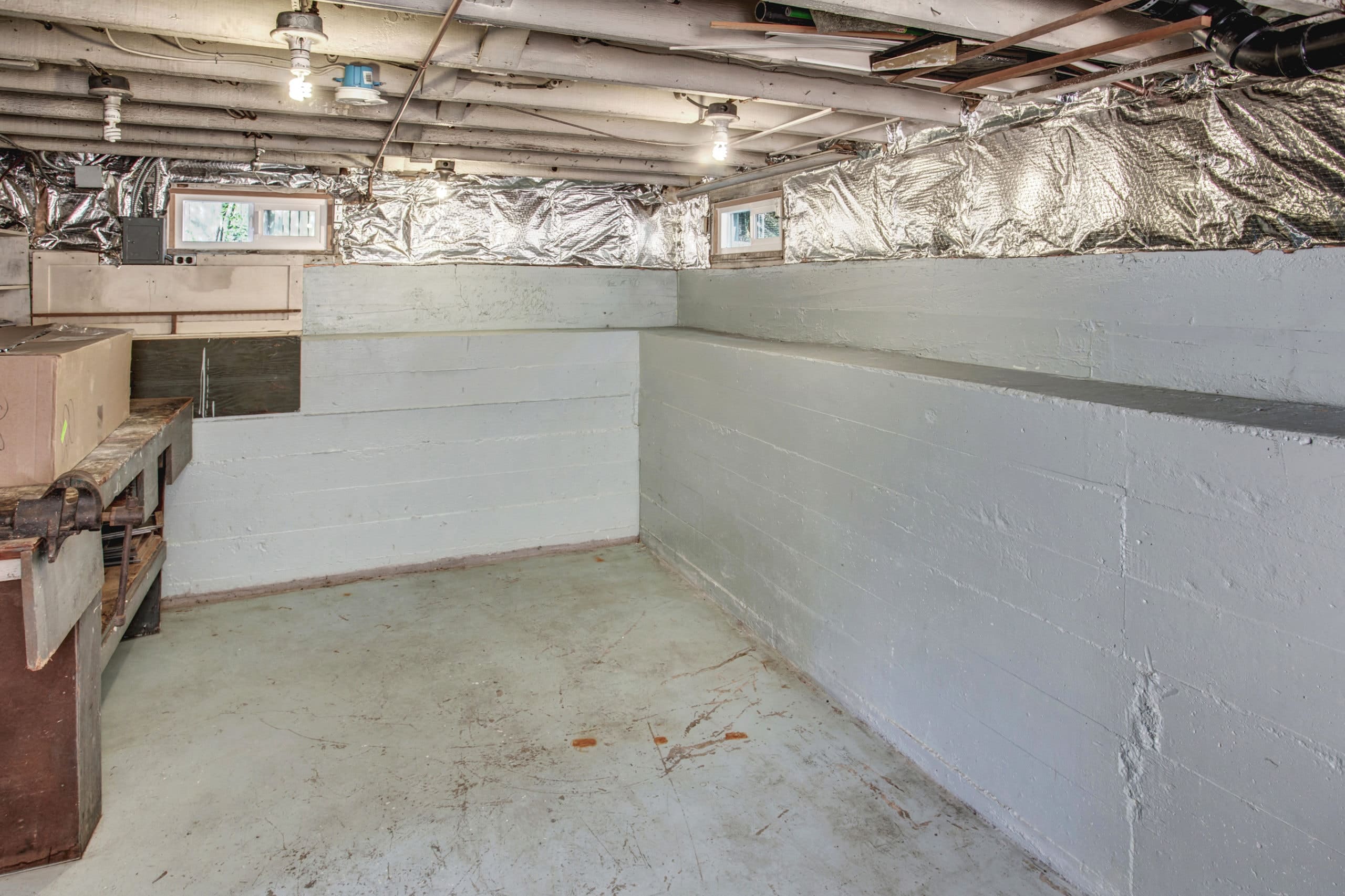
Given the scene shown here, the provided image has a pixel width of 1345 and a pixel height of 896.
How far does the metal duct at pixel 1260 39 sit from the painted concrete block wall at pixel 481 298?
3.25 metres

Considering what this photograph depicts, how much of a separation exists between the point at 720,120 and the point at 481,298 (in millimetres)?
2104

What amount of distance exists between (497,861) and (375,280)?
3004 mm

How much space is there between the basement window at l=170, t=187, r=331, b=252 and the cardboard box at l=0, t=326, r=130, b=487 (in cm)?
151

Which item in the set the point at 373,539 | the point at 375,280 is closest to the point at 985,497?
the point at 373,539

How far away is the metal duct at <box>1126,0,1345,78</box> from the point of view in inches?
61.6

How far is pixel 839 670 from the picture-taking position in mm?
2799

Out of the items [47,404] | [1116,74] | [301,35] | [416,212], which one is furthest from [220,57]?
[1116,74]

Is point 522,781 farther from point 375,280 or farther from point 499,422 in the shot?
point 375,280

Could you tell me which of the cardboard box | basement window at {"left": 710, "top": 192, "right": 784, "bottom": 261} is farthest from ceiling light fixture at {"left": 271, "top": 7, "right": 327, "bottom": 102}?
basement window at {"left": 710, "top": 192, "right": 784, "bottom": 261}

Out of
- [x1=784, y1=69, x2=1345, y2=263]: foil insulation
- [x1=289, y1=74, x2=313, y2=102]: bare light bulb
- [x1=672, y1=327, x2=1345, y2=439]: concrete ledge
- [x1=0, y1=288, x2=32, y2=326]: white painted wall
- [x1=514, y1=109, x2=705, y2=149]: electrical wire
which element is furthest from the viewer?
[x1=0, y1=288, x2=32, y2=326]: white painted wall

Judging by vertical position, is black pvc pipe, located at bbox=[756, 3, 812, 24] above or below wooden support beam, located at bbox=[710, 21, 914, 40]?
above

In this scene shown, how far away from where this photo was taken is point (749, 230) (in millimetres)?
4301

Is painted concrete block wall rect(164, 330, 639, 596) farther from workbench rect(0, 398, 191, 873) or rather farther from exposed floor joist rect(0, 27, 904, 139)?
workbench rect(0, 398, 191, 873)

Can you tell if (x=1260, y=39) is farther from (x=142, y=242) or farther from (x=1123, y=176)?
(x=142, y=242)
